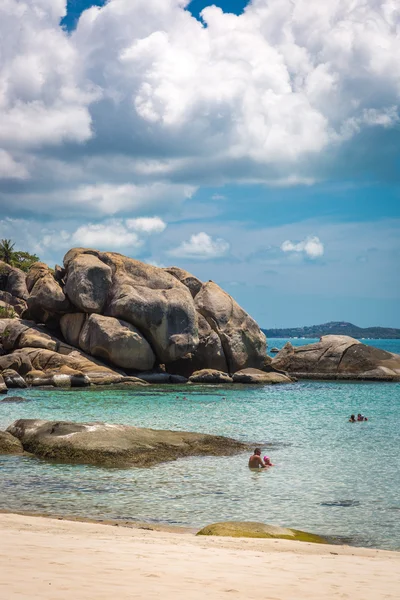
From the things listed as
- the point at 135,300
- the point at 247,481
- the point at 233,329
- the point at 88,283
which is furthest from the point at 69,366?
the point at 247,481

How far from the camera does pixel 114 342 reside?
Answer: 5325cm

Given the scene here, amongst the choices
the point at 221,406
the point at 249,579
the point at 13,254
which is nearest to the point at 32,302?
the point at 221,406

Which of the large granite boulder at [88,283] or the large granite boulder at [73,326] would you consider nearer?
the large granite boulder at [88,283]

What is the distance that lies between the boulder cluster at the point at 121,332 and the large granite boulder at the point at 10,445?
82.7 feet

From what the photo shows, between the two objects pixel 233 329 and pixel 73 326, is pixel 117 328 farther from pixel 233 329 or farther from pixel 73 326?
pixel 233 329

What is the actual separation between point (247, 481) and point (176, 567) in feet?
35.8

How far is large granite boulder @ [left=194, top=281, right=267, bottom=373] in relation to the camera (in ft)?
199

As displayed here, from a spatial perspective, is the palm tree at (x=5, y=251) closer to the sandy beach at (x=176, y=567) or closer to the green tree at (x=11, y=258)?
the green tree at (x=11, y=258)

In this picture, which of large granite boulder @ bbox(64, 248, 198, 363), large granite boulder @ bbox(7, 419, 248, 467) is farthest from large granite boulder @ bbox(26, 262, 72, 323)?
large granite boulder @ bbox(7, 419, 248, 467)

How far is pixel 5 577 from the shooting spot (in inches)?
331

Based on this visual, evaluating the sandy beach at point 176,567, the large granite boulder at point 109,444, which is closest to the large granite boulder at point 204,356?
the large granite boulder at point 109,444

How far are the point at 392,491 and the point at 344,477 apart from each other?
217 cm

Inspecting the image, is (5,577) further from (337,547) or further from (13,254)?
(13,254)

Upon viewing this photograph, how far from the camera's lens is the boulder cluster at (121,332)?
52812 millimetres
